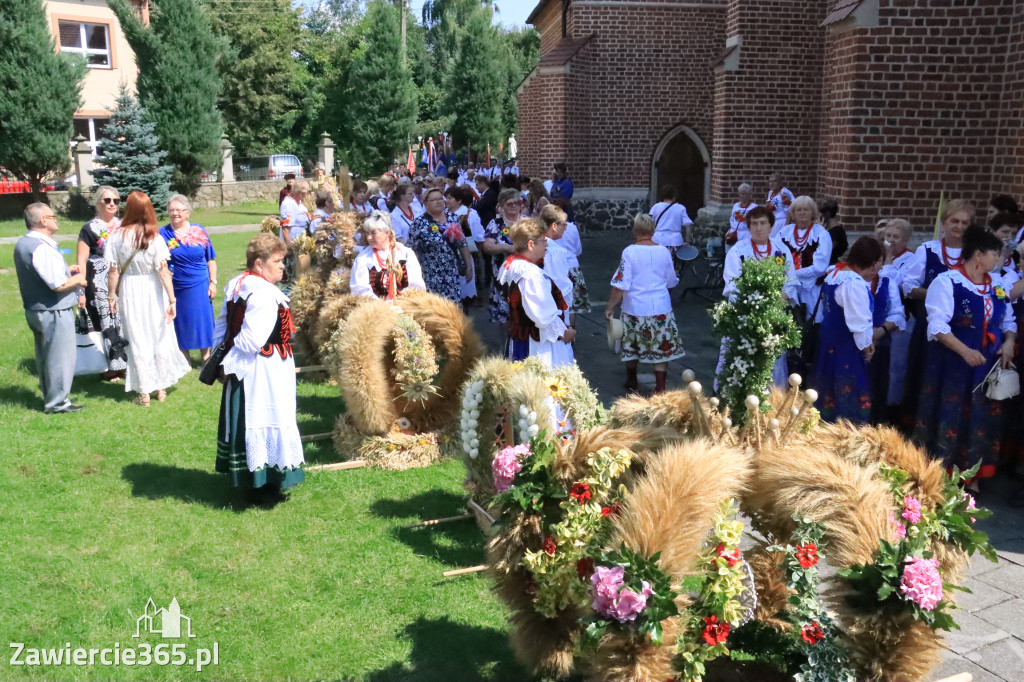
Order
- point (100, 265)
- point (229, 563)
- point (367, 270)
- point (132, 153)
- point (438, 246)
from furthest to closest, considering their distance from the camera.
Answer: point (132, 153)
point (438, 246)
point (100, 265)
point (367, 270)
point (229, 563)

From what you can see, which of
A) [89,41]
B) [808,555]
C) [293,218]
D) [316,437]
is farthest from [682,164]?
[89,41]

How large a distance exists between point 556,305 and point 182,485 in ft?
10.2

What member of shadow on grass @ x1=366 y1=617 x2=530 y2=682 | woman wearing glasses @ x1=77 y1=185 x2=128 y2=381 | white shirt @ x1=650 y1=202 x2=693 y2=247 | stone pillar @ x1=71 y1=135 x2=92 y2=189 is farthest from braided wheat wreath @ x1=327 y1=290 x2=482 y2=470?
stone pillar @ x1=71 y1=135 x2=92 y2=189

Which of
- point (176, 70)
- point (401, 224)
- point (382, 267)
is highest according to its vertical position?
point (176, 70)

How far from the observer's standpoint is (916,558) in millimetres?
2875

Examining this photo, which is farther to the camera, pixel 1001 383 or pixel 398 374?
pixel 398 374

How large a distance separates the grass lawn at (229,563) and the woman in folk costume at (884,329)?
3.44m

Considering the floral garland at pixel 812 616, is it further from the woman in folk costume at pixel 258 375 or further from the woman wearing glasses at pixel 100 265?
the woman wearing glasses at pixel 100 265

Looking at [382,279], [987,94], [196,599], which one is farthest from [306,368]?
[987,94]

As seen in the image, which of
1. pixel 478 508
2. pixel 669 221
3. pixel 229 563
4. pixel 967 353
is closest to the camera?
pixel 229 563

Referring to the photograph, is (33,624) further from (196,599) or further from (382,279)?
(382,279)

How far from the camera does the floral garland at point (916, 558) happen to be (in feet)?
9.37

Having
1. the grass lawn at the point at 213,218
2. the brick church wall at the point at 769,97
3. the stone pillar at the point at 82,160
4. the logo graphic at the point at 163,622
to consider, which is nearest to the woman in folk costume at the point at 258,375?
the logo graphic at the point at 163,622

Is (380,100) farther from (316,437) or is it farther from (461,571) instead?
(461,571)
